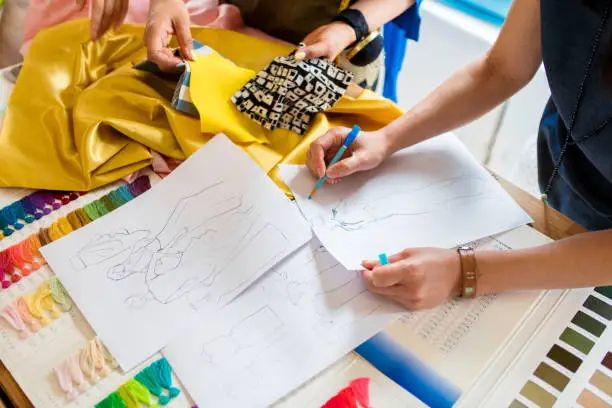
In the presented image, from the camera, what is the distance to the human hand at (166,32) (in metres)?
0.84

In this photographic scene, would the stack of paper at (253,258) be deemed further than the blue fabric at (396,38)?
No

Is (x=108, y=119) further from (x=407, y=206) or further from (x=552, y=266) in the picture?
(x=552, y=266)

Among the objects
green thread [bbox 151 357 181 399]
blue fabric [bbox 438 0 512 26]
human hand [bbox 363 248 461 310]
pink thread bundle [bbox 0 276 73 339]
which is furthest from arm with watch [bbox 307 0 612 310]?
blue fabric [bbox 438 0 512 26]

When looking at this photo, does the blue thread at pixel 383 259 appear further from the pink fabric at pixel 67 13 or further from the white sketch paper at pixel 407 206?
the pink fabric at pixel 67 13

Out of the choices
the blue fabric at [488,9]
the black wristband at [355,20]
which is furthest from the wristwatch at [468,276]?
the blue fabric at [488,9]

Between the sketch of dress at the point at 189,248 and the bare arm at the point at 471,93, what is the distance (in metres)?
0.24

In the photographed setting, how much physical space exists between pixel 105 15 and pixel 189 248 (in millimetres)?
457

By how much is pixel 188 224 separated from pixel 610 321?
52 cm

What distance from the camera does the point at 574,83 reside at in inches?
26.0

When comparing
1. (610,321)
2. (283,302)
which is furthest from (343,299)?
(610,321)

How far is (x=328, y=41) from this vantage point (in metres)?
0.87

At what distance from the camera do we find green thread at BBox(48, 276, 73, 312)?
62 centimetres

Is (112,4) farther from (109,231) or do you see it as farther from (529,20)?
(529,20)

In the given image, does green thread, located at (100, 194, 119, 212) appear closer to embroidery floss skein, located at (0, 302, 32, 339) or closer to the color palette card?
embroidery floss skein, located at (0, 302, 32, 339)
